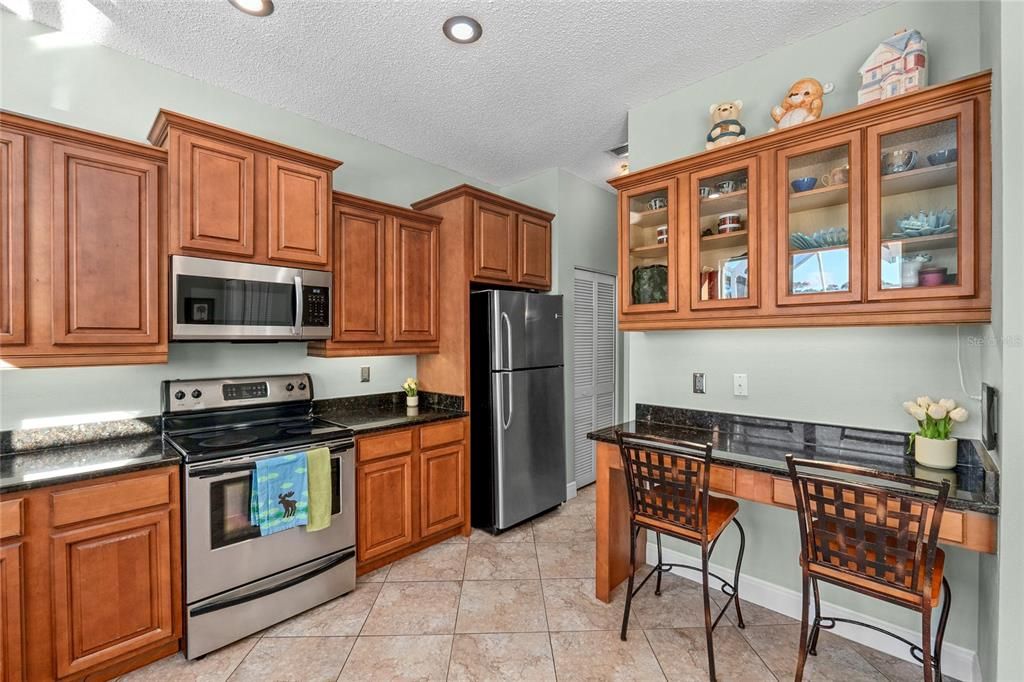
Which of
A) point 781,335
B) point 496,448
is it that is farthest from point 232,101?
point 781,335

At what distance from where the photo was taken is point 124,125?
2377 millimetres

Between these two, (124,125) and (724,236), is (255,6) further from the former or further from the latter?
(724,236)

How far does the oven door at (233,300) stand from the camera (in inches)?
86.4

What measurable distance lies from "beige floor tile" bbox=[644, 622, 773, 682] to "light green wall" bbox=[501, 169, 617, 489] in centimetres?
190

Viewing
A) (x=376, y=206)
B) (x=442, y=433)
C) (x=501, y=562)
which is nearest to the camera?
(x=501, y=562)

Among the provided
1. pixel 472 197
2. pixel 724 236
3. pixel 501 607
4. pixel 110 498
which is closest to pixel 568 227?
pixel 472 197

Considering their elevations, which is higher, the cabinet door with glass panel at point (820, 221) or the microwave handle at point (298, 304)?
the cabinet door with glass panel at point (820, 221)

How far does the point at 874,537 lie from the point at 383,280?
2.88m

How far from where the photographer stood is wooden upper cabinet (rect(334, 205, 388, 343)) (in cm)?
283

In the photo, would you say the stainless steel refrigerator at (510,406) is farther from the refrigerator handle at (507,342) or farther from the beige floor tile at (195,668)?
the beige floor tile at (195,668)

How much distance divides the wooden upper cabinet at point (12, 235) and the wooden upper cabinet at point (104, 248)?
94mm

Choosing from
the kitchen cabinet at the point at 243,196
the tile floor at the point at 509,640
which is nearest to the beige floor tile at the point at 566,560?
the tile floor at the point at 509,640

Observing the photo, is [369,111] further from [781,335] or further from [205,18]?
[781,335]

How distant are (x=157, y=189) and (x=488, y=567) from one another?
2807mm
